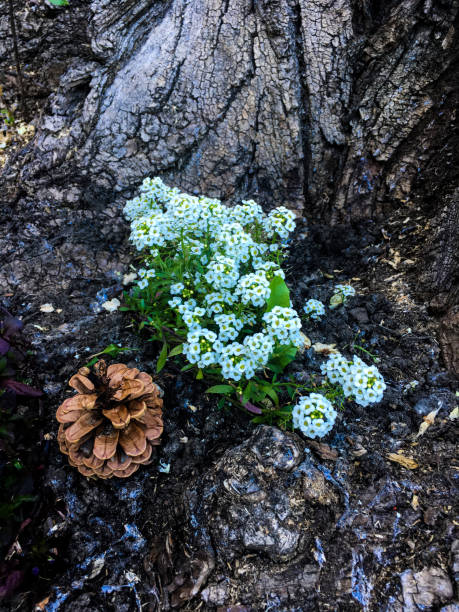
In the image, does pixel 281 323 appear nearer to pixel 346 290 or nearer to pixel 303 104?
pixel 346 290

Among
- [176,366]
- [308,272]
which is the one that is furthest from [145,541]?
[308,272]

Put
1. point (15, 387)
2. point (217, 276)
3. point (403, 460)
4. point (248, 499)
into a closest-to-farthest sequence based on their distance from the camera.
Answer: point (248, 499) < point (15, 387) < point (403, 460) < point (217, 276)

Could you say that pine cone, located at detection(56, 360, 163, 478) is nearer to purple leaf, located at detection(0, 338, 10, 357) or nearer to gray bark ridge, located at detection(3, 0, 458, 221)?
purple leaf, located at detection(0, 338, 10, 357)

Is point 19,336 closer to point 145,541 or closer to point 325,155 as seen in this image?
point 145,541

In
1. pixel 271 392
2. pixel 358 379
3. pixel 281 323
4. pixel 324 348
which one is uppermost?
pixel 281 323

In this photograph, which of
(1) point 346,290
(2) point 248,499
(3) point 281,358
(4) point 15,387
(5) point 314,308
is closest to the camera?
(2) point 248,499

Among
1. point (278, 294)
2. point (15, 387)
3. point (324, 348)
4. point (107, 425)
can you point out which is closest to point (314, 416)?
point (278, 294)
